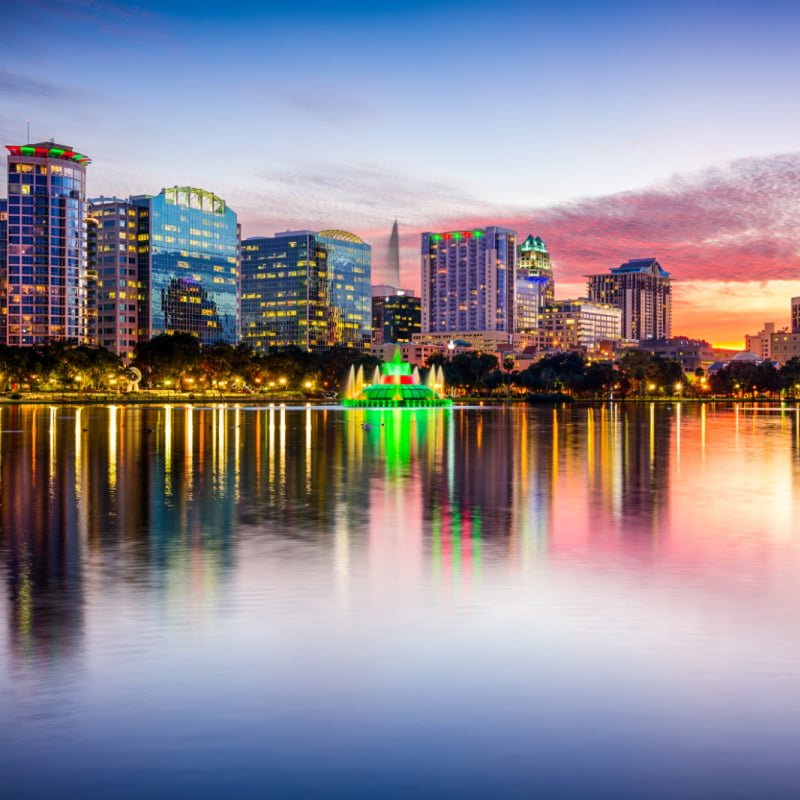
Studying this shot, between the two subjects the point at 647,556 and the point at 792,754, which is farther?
the point at 647,556

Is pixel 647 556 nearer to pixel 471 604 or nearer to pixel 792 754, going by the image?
pixel 471 604

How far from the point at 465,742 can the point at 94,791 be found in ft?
11.7

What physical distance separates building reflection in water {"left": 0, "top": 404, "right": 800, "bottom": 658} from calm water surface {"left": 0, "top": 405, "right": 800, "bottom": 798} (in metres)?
0.15

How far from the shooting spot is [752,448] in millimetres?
57938

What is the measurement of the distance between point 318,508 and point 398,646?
49.0 ft

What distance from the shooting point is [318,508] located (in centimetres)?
2738

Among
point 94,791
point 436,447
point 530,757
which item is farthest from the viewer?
point 436,447

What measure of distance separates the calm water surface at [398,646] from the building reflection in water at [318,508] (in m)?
0.15

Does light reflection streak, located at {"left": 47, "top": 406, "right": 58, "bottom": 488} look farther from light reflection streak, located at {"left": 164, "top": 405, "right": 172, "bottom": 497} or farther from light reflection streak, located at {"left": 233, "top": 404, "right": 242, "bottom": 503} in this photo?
light reflection streak, located at {"left": 233, "top": 404, "right": 242, "bottom": 503}

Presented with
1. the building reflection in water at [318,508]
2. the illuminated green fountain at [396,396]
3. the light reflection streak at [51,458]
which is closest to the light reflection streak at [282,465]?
the building reflection in water at [318,508]

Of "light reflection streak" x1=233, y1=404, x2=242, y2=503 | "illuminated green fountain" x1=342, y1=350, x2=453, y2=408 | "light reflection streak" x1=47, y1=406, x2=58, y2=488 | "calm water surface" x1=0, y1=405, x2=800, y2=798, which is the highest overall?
"illuminated green fountain" x1=342, y1=350, x2=453, y2=408

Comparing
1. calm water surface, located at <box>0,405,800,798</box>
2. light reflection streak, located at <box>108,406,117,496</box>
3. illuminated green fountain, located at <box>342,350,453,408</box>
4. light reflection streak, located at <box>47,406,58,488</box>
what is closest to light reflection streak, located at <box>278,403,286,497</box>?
calm water surface, located at <box>0,405,800,798</box>

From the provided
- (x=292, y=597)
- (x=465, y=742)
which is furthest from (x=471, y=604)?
(x=465, y=742)

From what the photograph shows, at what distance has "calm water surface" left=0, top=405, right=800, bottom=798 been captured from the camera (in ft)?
28.8
